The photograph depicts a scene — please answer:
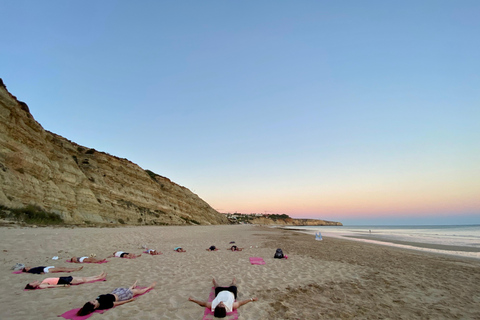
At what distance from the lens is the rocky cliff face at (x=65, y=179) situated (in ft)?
53.6

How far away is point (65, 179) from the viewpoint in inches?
821

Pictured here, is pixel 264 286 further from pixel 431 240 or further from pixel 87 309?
pixel 431 240

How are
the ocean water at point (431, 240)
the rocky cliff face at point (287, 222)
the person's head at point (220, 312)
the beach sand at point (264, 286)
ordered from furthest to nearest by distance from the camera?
the rocky cliff face at point (287, 222) < the ocean water at point (431, 240) < the beach sand at point (264, 286) < the person's head at point (220, 312)

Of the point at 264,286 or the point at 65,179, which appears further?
the point at 65,179

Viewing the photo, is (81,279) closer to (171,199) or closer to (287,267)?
(287,267)

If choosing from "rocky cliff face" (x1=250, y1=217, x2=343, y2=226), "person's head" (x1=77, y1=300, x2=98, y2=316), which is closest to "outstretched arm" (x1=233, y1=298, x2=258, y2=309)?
"person's head" (x1=77, y1=300, x2=98, y2=316)

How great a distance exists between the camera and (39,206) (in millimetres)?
16953

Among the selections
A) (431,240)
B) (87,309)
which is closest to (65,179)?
(87,309)

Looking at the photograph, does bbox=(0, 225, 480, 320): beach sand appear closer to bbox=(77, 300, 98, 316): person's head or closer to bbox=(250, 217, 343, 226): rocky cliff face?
bbox=(77, 300, 98, 316): person's head

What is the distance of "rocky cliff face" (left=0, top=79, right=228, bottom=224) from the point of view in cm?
1634

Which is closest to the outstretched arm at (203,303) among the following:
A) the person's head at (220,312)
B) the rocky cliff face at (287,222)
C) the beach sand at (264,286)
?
the beach sand at (264,286)

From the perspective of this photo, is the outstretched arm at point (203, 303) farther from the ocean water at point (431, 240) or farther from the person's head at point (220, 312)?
the ocean water at point (431, 240)

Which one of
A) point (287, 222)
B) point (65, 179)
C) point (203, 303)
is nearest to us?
point (203, 303)

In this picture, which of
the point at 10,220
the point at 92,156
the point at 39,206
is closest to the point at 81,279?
the point at 10,220
